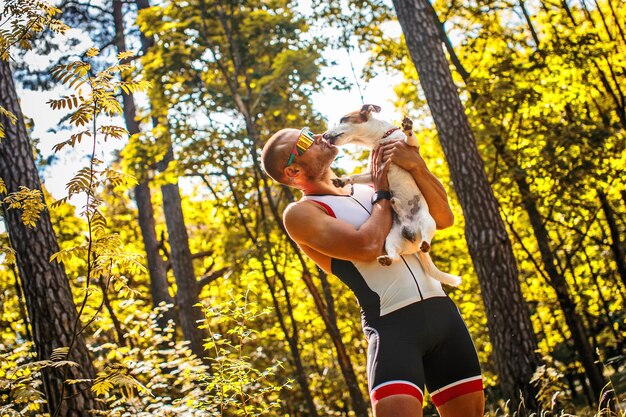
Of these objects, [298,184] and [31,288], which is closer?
[298,184]

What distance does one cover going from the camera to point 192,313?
54.7ft

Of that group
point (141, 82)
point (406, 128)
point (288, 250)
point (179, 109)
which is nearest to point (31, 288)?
point (141, 82)

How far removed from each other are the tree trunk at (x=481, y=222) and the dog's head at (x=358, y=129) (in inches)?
191

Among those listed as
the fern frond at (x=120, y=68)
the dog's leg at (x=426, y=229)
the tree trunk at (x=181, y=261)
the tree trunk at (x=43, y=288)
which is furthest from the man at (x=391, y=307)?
the tree trunk at (x=181, y=261)

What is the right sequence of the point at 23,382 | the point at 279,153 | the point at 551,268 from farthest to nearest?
the point at 551,268, the point at 23,382, the point at 279,153

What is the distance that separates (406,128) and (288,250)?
39.5 feet

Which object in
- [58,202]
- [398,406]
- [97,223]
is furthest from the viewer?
[97,223]

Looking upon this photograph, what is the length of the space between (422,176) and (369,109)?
52 cm

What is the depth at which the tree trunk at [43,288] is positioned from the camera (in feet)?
20.3

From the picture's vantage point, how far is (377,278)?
2.94 meters

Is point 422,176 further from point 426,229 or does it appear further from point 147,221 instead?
point 147,221

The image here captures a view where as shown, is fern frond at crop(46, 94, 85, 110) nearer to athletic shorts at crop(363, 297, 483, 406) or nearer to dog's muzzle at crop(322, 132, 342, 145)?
dog's muzzle at crop(322, 132, 342, 145)

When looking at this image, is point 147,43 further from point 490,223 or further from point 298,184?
point 298,184

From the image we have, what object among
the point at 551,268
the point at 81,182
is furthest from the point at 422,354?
the point at 551,268
